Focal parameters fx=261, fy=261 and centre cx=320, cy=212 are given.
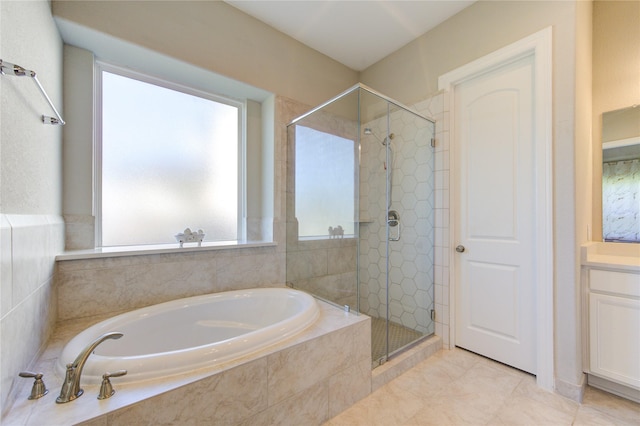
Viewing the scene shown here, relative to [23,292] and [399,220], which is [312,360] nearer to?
[23,292]

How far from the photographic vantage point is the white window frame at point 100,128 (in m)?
1.81

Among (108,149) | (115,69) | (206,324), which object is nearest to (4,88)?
(108,149)

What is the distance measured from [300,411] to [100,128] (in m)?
2.21

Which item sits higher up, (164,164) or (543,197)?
(164,164)

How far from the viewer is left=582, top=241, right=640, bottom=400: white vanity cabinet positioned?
1.44 metres

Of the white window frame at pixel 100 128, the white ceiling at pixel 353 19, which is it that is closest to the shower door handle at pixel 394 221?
the white window frame at pixel 100 128

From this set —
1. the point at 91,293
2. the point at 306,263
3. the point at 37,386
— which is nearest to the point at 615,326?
the point at 306,263

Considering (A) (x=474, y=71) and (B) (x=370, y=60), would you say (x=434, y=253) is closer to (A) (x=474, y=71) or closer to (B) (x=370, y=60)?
(A) (x=474, y=71)

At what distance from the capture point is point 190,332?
1.71 meters

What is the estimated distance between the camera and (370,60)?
279cm

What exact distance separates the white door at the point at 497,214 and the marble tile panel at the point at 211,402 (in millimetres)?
1717

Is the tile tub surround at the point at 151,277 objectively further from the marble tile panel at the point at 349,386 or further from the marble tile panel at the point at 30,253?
the marble tile panel at the point at 349,386

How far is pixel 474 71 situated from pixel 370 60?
1.16m

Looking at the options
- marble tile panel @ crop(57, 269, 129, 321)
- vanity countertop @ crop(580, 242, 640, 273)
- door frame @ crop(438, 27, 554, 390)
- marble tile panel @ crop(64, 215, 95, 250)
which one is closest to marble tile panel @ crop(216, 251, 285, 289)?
marble tile panel @ crop(57, 269, 129, 321)
